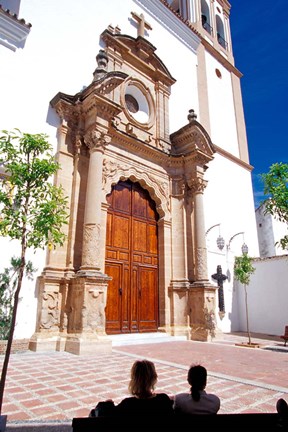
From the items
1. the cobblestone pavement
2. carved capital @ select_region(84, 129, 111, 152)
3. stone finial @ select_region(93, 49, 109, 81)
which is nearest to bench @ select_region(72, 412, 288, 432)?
the cobblestone pavement

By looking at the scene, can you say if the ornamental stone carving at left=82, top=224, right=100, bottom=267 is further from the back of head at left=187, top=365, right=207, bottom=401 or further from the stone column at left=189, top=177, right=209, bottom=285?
the back of head at left=187, top=365, right=207, bottom=401

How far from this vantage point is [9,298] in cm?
650

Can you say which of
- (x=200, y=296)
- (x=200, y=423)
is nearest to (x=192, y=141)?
(x=200, y=296)

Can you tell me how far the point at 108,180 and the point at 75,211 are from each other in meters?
1.57

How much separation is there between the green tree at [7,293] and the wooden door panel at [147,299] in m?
3.90

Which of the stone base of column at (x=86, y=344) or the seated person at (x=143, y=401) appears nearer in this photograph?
the seated person at (x=143, y=401)

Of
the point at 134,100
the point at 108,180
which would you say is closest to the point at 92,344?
the point at 108,180

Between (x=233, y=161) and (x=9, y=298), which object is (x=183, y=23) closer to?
(x=233, y=161)

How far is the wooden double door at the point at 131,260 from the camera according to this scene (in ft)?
28.8

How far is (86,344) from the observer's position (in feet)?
21.3

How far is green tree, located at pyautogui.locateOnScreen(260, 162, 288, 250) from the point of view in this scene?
760 centimetres

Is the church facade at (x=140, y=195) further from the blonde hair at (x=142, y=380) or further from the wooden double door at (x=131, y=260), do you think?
the blonde hair at (x=142, y=380)

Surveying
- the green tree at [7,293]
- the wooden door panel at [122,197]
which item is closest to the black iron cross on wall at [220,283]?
the wooden door panel at [122,197]

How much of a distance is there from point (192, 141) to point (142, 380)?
399 inches
